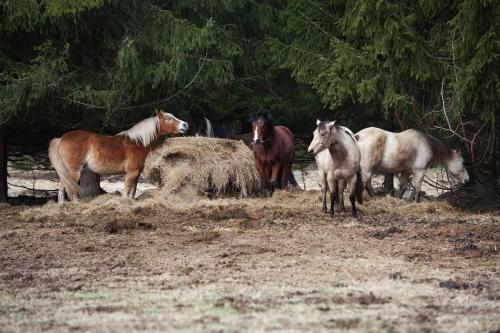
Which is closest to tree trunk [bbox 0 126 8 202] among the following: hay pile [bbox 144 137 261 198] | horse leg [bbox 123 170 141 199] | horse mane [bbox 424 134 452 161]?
horse leg [bbox 123 170 141 199]

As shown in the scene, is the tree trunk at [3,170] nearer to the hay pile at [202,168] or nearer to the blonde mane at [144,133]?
the blonde mane at [144,133]

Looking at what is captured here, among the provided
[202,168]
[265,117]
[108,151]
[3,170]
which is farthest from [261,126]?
[3,170]

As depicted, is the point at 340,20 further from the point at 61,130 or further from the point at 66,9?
the point at 61,130

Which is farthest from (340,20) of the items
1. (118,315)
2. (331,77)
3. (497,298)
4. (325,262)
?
(118,315)

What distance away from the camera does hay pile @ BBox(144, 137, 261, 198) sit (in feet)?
47.8

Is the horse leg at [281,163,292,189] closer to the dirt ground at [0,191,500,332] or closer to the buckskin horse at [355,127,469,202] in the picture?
the buckskin horse at [355,127,469,202]

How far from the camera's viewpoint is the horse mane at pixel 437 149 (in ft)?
50.0

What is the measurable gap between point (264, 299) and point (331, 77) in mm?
8819

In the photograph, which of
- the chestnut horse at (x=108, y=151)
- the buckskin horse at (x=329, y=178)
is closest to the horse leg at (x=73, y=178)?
the chestnut horse at (x=108, y=151)

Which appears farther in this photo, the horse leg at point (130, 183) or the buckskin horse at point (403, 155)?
the horse leg at point (130, 183)

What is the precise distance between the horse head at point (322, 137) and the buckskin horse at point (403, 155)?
1.93 metres

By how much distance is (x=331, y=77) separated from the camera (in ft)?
48.8

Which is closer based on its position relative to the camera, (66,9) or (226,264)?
(226,264)

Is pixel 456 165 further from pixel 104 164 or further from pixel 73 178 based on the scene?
pixel 73 178
